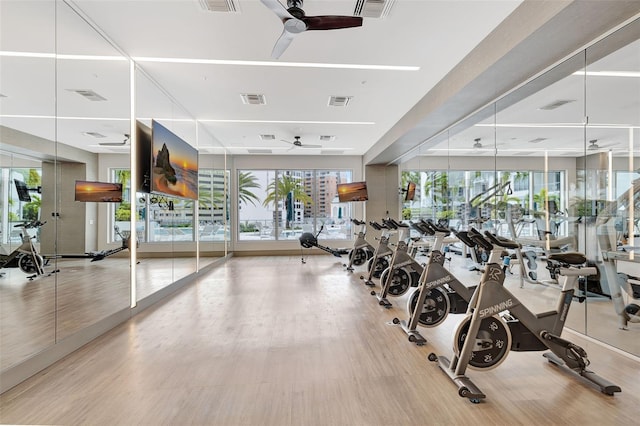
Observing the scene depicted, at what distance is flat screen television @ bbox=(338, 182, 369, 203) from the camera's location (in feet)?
33.3

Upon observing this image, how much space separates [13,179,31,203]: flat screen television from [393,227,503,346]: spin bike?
367 centimetres

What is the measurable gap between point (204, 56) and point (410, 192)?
222 inches

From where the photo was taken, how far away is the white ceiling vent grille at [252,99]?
5.37 meters

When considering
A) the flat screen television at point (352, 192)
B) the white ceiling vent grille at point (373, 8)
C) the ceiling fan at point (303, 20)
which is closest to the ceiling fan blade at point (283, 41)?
the ceiling fan at point (303, 20)

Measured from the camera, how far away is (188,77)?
4.67 meters

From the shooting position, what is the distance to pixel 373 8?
123 inches

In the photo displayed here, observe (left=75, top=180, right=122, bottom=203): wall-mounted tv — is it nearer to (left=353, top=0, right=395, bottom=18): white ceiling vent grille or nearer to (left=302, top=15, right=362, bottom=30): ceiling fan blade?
(left=302, top=15, right=362, bottom=30): ceiling fan blade

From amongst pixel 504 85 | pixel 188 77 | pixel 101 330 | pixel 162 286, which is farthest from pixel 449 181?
pixel 101 330

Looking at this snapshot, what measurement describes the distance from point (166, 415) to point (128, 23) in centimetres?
367

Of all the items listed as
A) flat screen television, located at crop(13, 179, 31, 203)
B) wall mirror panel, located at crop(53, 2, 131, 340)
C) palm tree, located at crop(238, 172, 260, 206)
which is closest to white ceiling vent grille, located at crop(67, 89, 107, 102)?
wall mirror panel, located at crop(53, 2, 131, 340)

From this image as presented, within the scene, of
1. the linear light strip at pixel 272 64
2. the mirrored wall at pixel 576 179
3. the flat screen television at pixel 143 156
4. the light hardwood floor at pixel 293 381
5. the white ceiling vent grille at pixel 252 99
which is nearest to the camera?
the light hardwood floor at pixel 293 381

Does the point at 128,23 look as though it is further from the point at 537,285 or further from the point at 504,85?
the point at 537,285

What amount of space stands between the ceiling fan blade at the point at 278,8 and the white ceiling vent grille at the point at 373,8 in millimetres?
755

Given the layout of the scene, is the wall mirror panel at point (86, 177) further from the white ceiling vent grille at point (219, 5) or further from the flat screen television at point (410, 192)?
the flat screen television at point (410, 192)
